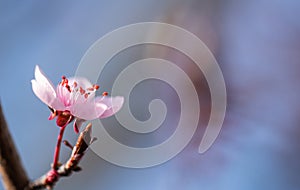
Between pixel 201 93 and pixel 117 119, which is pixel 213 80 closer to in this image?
Result: pixel 201 93

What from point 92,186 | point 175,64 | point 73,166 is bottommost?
point 92,186

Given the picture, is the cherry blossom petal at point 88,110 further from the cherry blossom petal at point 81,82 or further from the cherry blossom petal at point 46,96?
the cherry blossom petal at point 81,82

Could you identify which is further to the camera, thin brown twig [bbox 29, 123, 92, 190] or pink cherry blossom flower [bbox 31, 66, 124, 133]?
pink cherry blossom flower [bbox 31, 66, 124, 133]

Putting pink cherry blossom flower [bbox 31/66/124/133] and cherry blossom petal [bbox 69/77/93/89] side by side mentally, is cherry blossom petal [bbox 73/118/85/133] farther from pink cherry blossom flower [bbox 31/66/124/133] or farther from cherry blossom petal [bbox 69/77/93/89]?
cherry blossom petal [bbox 69/77/93/89]

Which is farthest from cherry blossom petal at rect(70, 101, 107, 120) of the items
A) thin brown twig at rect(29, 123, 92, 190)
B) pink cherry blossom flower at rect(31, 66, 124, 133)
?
thin brown twig at rect(29, 123, 92, 190)

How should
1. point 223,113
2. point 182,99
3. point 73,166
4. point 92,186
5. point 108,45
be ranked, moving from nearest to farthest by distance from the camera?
1. point 73,166
2. point 223,113
3. point 182,99
4. point 92,186
5. point 108,45

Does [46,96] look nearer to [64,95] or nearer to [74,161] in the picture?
[64,95]

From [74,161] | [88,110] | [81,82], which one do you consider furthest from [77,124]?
[81,82]

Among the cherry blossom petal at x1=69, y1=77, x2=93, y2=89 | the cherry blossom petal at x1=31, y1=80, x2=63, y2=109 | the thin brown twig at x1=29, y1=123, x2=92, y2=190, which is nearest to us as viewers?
the thin brown twig at x1=29, y1=123, x2=92, y2=190

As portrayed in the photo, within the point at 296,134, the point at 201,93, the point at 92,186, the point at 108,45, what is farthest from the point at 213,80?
the point at 92,186
